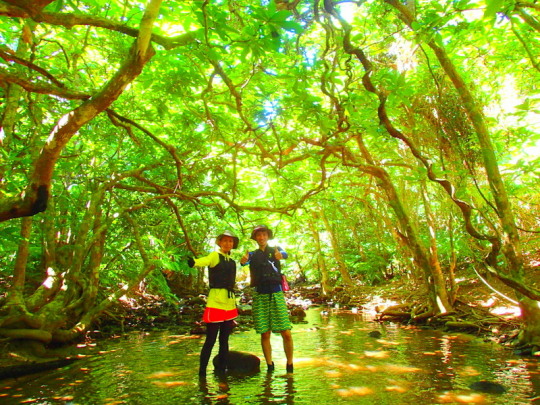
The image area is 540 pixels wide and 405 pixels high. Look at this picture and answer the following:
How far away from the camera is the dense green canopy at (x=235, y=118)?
3.15m

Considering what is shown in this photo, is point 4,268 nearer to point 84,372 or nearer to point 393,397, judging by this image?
point 84,372

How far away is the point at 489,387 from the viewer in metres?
3.58

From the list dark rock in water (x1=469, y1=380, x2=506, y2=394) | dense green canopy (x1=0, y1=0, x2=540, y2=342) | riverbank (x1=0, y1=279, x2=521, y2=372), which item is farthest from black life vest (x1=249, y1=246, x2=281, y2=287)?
riverbank (x1=0, y1=279, x2=521, y2=372)

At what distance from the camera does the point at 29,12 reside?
2.37 metres

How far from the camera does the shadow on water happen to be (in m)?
3.55

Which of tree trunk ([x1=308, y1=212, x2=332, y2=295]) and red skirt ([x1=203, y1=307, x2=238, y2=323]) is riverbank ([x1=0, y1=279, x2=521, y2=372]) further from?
red skirt ([x1=203, y1=307, x2=238, y2=323])

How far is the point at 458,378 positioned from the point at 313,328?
15.3 ft

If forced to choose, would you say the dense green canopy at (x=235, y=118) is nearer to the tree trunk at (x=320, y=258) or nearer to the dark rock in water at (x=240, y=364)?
the dark rock in water at (x=240, y=364)

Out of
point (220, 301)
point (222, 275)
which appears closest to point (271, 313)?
point (220, 301)

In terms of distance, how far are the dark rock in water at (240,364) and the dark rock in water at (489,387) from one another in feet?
7.74

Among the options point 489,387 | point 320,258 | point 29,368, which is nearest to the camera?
point 489,387

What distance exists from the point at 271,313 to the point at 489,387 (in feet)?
7.75

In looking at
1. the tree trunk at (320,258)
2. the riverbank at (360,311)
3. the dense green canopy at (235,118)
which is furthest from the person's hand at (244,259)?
the tree trunk at (320,258)

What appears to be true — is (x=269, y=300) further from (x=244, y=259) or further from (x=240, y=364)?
(x=240, y=364)
